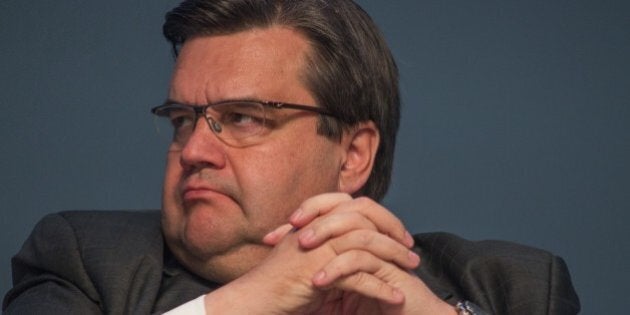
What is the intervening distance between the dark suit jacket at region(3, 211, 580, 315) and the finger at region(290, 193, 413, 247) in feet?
1.31

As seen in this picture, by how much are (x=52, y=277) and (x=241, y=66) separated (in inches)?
22.7

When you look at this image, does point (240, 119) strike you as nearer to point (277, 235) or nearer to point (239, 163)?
point (239, 163)

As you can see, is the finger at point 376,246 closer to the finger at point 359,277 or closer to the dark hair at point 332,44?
the finger at point 359,277

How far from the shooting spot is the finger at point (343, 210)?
5.39ft

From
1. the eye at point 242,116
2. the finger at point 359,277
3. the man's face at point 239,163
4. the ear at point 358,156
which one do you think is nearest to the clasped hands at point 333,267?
the finger at point 359,277

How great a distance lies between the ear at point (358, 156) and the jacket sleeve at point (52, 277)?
1.95 ft

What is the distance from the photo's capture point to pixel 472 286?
6.57 ft

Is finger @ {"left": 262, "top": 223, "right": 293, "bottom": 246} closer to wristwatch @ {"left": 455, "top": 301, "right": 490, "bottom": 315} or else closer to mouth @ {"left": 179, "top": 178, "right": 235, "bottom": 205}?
mouth @ {"left": 179, "top": 178, "right": 235, "bottom": 205}

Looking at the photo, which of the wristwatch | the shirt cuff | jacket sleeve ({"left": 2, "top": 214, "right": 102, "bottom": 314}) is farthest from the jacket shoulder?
the wristwatch

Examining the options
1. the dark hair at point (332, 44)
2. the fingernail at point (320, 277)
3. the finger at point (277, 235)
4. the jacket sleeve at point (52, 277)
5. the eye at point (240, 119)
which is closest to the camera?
the fingernail at point (320, 277)

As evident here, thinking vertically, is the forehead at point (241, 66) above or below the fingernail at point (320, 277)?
above

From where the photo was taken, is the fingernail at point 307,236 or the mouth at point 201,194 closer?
the fingernail at point 307,236

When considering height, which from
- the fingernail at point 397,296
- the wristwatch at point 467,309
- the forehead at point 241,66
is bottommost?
the wristwatch at point 467,309

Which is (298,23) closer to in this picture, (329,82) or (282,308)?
(329,82)
